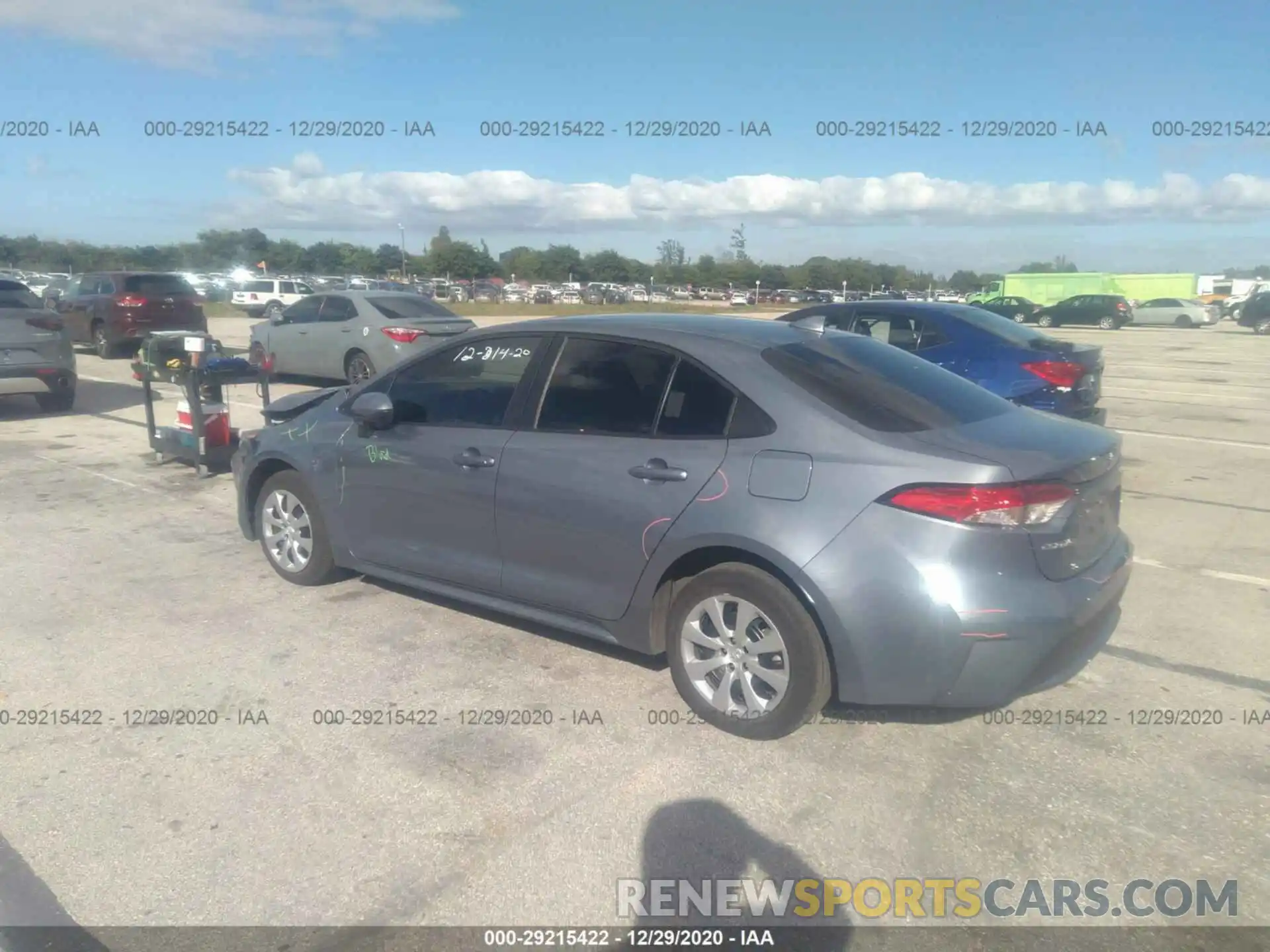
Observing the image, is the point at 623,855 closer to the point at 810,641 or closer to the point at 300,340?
the point at 810,641

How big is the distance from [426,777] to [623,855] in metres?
0.88

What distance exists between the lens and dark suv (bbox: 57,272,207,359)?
→ 60.4ft

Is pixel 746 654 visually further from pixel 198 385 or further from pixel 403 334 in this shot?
Result: pixel 403 334

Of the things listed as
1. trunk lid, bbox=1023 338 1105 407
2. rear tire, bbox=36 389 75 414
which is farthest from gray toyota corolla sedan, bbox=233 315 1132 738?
rear tire, bbox=36 389 75 414

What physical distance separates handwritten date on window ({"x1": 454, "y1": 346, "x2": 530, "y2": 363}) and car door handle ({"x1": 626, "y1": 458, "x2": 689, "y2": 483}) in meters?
0.99

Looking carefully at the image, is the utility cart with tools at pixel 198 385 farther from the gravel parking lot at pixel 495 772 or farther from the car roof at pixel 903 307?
the car roof at pixel 903 307

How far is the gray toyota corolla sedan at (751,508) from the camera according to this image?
3.43 metres

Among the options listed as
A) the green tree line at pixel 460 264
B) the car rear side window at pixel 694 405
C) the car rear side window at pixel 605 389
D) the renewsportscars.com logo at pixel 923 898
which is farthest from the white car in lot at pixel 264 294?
the renewsportscars.com logo at pixel 923 898

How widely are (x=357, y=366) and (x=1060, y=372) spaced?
955 cm

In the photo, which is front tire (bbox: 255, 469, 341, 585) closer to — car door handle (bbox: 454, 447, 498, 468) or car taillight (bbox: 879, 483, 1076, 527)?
car door handle (bbox: 454, 447, 498, 468)

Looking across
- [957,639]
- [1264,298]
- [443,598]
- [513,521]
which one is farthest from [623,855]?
[1264,298]

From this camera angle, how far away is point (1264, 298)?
3506cm

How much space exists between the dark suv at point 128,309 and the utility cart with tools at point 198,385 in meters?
10.9

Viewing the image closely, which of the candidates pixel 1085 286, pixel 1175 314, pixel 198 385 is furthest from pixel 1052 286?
pixel 198 385
